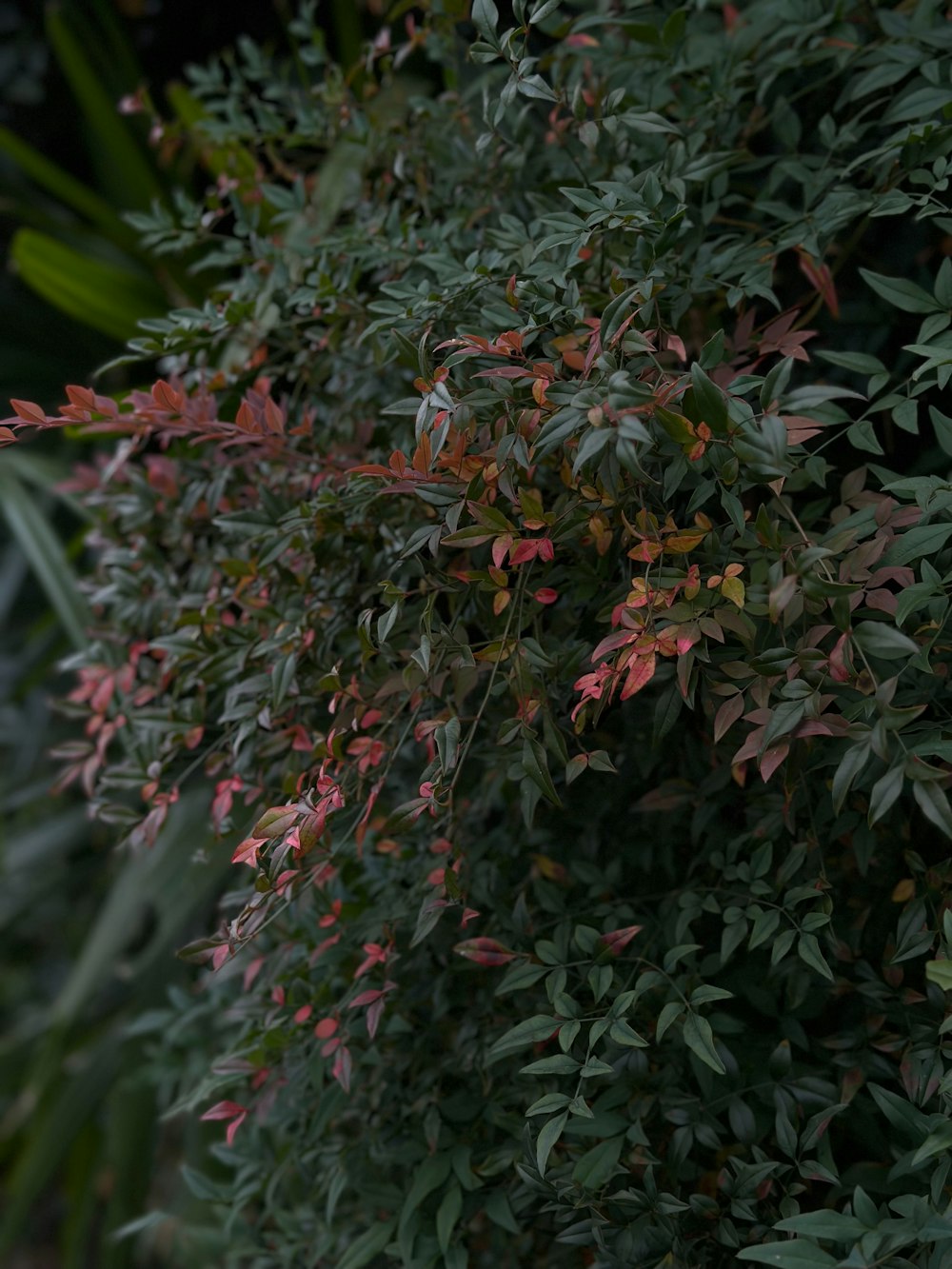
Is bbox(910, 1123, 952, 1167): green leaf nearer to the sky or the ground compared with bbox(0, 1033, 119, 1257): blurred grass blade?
nearer to the sky

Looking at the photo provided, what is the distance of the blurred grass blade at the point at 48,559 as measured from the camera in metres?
1.27

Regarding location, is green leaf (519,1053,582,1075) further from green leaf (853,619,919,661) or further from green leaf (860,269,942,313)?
green leaf (860,269,942,313)

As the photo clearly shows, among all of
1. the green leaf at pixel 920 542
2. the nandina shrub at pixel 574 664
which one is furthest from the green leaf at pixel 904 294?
the green leaf at pixel 920 542

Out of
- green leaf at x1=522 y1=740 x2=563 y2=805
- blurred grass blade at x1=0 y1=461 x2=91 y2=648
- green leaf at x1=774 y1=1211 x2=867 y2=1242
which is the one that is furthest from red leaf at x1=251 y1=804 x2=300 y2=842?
blurred grass blade at x1=0 y1=461 x2=91 y2=648

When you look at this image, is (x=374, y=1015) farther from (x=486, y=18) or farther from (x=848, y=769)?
(x=486, y=18)

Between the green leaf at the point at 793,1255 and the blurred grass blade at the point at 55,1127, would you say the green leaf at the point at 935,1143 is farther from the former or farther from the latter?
the blurred grass blade at the point at 55,1127

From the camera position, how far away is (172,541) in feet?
3.31

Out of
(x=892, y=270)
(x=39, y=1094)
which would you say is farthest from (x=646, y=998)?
(x=39, y=1094)

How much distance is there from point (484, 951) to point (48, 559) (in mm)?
841

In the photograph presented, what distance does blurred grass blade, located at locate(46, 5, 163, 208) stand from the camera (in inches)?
60.6

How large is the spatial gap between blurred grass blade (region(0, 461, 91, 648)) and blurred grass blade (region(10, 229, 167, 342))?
24 centimetres

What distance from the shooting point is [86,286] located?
4.57ft

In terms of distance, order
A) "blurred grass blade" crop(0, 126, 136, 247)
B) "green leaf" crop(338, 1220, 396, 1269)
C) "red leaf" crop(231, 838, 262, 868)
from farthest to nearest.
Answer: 1. "blurred grass blade" crop(0, 126, 136, 247)
2. "green leaf" crop(338, 1220, 396, 1269)
3. "red leaf" crop(231, 838, 262, 868)

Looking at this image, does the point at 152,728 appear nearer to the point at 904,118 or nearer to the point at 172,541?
the point at 172,541
